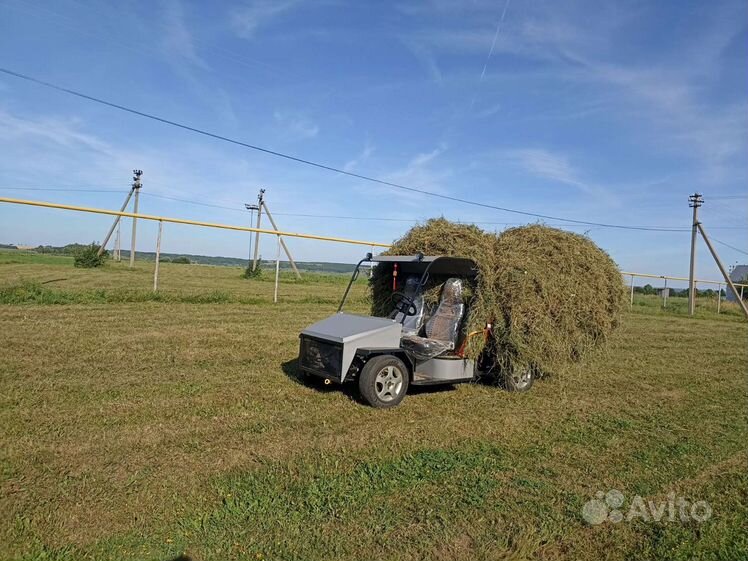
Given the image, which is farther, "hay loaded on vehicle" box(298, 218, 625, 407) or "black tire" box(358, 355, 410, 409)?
"hay loaded on vehicle" box(298, 218, 625, 407)

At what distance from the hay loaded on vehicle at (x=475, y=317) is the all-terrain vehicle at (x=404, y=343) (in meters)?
0.01

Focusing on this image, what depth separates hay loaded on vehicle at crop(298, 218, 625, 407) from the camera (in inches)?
236

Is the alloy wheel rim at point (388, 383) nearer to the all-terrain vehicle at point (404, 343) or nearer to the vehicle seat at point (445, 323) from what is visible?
the all-terrain vehicle at point (404, 343)

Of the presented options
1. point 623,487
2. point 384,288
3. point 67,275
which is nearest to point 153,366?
point 384,288

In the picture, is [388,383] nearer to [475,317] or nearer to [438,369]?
[438,369]

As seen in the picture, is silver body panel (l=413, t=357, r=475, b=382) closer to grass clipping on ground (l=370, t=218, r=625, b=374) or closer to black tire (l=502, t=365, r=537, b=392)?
grass clipping on ground (l=370, t=218, r=625, b=374)


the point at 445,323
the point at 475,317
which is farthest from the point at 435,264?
the point at 475,317

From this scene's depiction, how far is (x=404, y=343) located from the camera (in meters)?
6.60

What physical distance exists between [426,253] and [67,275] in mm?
12401

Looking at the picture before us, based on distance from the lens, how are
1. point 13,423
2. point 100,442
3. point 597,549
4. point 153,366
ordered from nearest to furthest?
point 597,549 → point 100,442 → point 13,423 → point 153,366

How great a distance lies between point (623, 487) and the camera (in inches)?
159

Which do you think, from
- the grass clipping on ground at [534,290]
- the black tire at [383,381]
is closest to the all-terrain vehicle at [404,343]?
the black tire at [383,381]

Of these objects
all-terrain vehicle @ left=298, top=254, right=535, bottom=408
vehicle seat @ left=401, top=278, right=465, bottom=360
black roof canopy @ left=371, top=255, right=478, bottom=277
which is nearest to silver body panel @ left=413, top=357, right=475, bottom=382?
all-terrain vehicle @ left=298, top=254, right=535, bottom=408

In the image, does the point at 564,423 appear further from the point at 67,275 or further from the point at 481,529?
the point at 67,275
